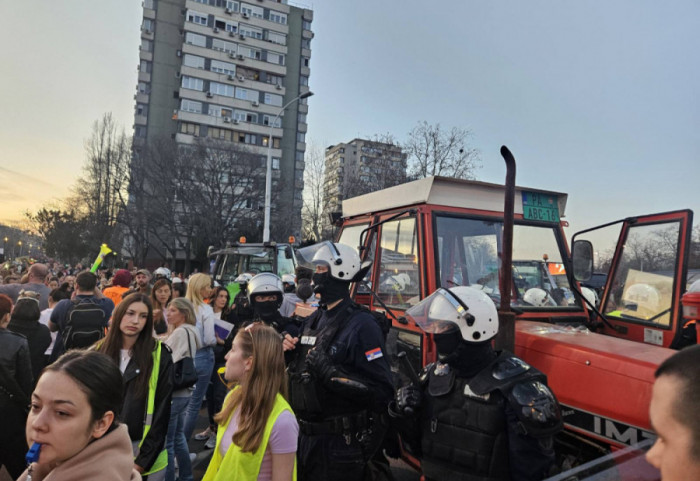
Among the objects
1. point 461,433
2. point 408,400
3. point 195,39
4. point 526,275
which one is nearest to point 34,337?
point 408,400

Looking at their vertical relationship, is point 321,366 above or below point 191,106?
below

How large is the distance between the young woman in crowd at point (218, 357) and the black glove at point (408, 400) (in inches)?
112

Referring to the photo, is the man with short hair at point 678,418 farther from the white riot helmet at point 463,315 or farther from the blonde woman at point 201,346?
the blonde woman at point 201,346

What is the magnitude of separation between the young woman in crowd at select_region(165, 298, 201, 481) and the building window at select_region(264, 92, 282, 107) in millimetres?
55653

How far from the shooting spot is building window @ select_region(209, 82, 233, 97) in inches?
2069

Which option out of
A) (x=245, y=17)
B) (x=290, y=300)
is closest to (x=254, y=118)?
(x=245, y=17)

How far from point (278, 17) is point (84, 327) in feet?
197

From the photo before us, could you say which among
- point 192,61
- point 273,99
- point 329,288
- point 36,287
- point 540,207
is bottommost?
point 36,287

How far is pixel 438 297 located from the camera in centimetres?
275

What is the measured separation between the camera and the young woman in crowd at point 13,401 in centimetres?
333

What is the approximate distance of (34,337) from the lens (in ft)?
14.3

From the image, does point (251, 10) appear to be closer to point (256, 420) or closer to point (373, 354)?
point (373, 354)

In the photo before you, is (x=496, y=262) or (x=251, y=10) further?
(x=251, y=10)

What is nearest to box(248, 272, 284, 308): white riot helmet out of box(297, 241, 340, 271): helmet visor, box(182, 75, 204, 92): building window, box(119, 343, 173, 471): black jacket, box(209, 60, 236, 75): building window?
box(297, 241, 340, 271): helmet visor
